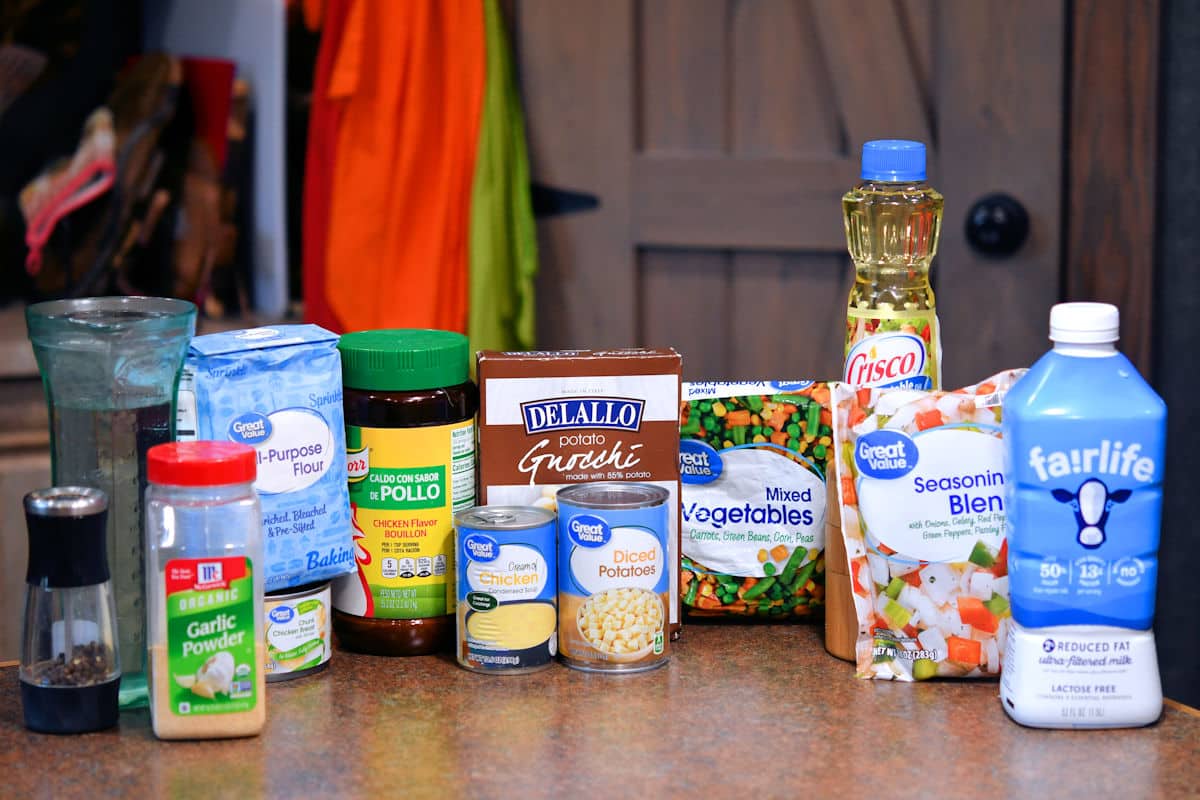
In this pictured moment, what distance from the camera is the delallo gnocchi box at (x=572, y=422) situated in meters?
1.08

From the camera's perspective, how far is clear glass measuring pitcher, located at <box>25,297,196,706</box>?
0.96 m

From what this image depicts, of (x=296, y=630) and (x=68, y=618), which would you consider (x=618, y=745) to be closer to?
(x=296, y=630)

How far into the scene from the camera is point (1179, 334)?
214cm

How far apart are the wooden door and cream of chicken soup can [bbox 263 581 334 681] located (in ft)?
4.35

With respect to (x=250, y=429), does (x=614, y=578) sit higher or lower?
lower

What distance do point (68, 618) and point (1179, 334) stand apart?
1.74 meters

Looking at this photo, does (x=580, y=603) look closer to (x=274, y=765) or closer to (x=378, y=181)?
(x=274, y=765)

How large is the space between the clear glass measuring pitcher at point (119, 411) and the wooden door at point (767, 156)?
1.38m

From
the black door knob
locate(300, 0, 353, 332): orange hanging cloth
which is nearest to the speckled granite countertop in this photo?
the black door knob

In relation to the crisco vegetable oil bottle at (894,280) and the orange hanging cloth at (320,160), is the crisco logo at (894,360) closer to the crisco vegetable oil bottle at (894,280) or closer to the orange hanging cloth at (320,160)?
the crisco vegetable oil bottle at (894,280)

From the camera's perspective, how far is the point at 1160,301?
2.14 meters

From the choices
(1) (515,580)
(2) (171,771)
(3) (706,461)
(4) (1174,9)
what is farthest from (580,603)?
(4) (1174,9)

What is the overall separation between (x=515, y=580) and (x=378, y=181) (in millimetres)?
1369

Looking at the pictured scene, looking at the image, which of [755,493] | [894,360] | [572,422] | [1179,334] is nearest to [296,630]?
[572,422]
